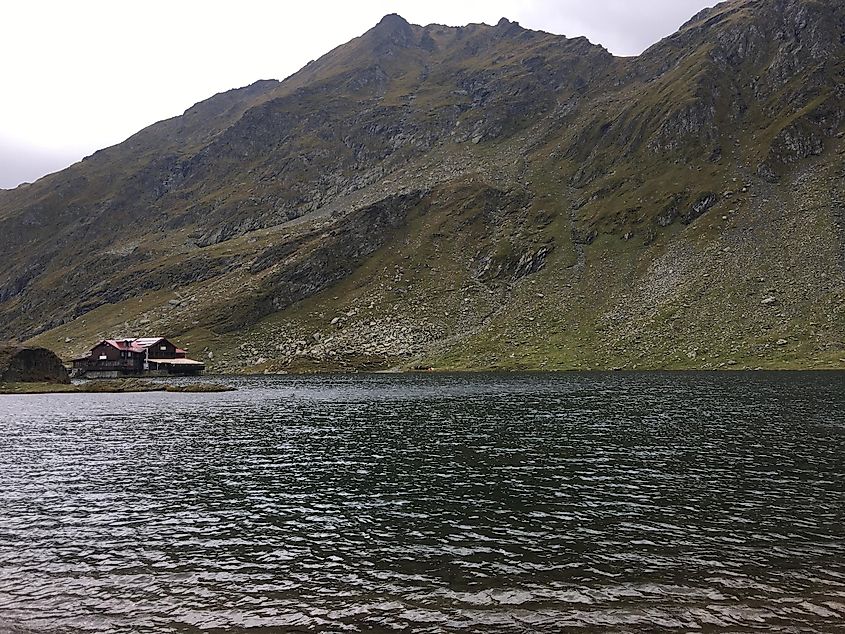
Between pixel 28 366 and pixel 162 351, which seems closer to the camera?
pixel 28 366

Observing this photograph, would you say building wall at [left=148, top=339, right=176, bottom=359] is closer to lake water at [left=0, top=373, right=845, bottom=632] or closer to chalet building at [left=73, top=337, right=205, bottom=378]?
chalet building at [left=73, top=337, right=205, bottom=378]

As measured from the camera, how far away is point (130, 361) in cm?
15888

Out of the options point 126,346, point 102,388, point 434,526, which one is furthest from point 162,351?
point 434,526

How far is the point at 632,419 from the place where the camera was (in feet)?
180

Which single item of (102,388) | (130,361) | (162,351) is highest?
(162,351)

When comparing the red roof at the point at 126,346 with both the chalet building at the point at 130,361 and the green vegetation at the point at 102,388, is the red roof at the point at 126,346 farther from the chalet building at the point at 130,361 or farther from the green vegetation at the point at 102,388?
the green vegetation at the point at 102,388

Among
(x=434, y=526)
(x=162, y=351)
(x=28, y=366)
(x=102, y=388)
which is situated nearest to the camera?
(x=434, y=526)

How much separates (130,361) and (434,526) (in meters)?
156

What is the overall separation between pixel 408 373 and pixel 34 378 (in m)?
81.7

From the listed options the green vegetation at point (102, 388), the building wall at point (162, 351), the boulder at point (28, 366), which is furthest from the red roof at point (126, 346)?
the green vegetation at point (102, 388)

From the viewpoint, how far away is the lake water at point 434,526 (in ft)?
57.7

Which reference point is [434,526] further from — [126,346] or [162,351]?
[126,346]

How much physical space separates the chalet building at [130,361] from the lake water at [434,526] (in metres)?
105

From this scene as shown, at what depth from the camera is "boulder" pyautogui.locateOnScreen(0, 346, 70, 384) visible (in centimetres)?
12081
